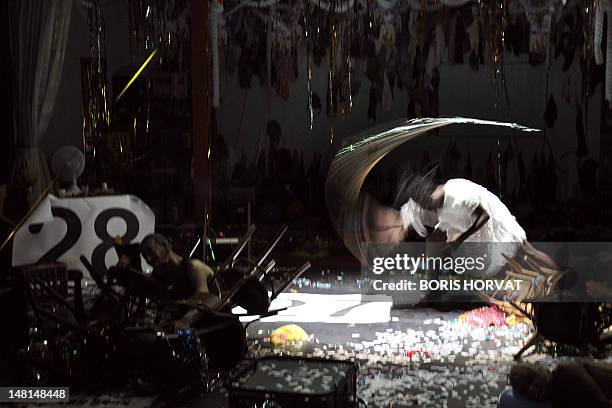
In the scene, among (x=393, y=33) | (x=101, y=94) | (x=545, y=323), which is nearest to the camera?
(x=545, y=323)

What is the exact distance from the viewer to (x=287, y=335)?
3.28 metres

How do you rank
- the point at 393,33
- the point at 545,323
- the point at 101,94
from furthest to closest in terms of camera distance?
the point at 393,33
the point at 101,94
the point at 545,323

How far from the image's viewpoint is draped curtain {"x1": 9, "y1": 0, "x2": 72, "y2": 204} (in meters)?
3.42

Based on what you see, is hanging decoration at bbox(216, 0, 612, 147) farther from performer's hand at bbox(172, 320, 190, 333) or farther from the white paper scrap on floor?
performer's hand at bbox(172, 320, 190, 333)

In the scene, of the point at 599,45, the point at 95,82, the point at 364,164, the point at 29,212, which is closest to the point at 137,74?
the point at 95,82

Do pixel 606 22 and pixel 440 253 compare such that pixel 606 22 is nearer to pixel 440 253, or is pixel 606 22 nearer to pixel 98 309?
pixel 440 253

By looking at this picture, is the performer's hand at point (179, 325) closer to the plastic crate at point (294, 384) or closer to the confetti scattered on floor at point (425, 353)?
the plastic crate at point (294, 384)

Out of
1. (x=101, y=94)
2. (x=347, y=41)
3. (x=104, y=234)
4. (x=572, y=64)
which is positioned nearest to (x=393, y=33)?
(x=347, y=41)

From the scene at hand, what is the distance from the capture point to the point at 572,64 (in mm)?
3598

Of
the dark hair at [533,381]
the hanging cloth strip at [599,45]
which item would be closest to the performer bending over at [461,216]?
the hanging cloth strip at [599,45]

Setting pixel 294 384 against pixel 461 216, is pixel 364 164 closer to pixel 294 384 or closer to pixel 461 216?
pixel 461 216

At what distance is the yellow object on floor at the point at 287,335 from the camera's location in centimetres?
326

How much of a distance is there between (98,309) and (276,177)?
3.44 ft

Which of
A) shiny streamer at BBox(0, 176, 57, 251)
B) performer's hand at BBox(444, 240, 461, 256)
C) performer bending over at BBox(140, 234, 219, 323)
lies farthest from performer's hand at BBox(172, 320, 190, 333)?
performer's hand at BBox(444, 240, 461, 256)
